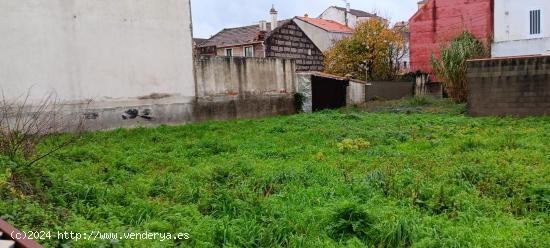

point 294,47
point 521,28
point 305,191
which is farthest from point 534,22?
point 305,191

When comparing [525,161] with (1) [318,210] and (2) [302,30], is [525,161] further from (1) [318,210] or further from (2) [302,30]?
(2) [302,30]

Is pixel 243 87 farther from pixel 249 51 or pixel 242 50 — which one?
pixel 242 50

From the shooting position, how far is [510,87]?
38.2 feet

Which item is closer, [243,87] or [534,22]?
[243,87]

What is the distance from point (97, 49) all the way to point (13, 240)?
29.0 ft

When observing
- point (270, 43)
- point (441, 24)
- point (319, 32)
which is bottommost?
point (270, 43)

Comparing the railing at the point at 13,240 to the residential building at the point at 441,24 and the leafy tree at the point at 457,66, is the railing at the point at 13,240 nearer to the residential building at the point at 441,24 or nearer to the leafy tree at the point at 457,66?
the leafy tree at the point at 457,66

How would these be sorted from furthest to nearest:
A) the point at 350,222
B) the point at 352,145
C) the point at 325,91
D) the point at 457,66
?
the point at 325,91
the point at 457,66
the point at 352,145
the point at 350,222

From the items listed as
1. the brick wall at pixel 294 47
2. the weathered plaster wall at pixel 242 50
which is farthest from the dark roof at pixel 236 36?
the brick wall at pixel 294 47

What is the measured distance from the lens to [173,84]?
12.6 metres

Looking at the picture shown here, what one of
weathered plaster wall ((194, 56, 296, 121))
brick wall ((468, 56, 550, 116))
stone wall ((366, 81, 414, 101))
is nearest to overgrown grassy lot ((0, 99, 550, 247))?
brick wall ((468, 56, 550, 116))

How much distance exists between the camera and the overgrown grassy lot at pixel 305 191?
373cm

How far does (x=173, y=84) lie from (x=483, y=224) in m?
10.2

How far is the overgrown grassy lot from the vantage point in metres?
3.73
